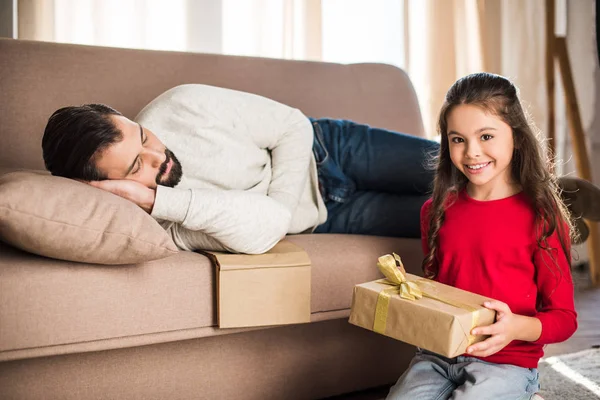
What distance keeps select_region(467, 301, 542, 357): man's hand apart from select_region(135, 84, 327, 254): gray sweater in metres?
0.55

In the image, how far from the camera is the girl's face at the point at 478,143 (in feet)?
4.12

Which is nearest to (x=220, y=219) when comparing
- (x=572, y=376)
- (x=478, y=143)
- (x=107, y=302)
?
(x=107, y=302)

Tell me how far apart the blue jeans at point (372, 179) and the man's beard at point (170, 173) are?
0.47m

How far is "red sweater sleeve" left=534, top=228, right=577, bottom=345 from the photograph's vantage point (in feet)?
3.86

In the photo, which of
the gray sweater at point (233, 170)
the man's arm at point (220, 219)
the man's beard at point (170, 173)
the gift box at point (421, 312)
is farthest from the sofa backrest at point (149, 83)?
the gift box at point (421, 312)

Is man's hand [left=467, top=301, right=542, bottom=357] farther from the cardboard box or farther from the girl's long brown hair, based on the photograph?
the cardboard box

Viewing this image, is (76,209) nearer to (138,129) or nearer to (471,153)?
(138,129)

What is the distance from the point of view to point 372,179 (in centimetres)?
184

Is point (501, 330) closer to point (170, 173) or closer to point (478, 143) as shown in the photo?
point (478, 143)

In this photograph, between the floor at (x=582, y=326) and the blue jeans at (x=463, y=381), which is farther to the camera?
the floor at (x=582, y=326)

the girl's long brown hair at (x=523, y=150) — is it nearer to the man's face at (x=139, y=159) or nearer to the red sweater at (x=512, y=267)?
the red sweater at (x=512, y=267)

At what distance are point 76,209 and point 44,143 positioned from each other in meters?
0.26

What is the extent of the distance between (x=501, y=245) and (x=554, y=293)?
13 cm

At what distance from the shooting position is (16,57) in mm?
1763
